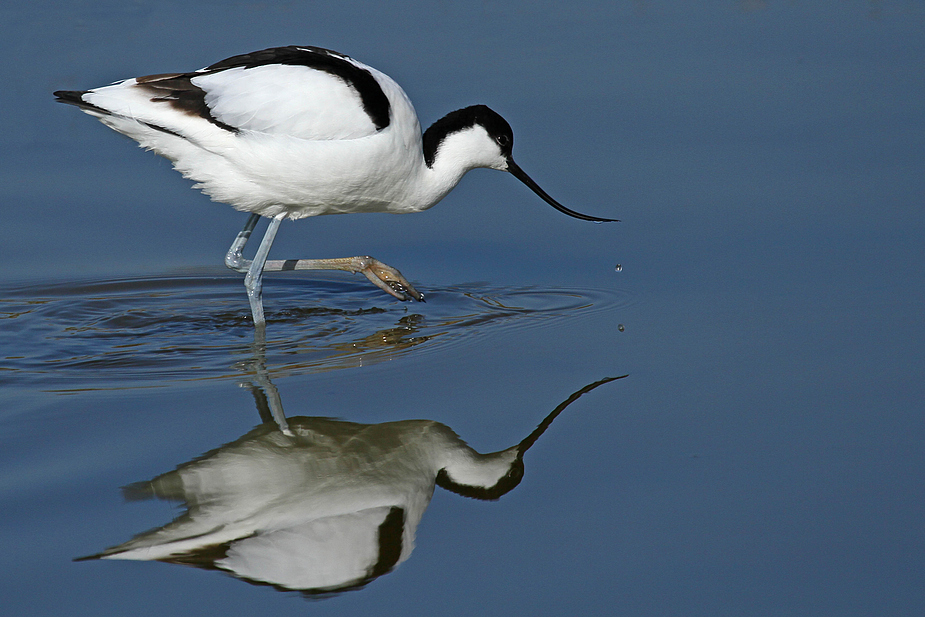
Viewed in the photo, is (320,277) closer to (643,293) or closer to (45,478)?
(643,293)

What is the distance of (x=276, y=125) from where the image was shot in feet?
16.9

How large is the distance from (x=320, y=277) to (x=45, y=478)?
271 cm

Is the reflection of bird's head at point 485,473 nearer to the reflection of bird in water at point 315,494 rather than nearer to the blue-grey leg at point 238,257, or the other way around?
the reflection of bird in water at point 315,494

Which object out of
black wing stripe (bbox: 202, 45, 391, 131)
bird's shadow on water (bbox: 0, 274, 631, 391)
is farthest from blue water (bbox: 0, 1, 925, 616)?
black wing stripe (bbox: 202, 45, 391, 131)

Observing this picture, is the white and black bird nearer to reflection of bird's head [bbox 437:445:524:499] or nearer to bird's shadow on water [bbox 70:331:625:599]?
bird's shadow on water [bbox 70:331:625:599]

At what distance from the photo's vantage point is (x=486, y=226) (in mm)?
6609

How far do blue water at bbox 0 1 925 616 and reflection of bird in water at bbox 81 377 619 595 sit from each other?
6 cm

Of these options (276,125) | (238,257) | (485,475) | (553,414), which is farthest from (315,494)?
(238,257)

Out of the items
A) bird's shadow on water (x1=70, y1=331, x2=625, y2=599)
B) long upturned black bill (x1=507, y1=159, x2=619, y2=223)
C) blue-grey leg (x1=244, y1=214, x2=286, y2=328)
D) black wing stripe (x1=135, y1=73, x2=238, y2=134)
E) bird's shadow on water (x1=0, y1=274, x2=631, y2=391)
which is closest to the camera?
bird's shadow on water (x1=70, y1=331, x2=625, y2=599)

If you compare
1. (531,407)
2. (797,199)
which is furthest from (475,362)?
(797,199)

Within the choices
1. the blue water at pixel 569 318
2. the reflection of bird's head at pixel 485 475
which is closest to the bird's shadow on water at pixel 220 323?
the blue water at pixel 569 318

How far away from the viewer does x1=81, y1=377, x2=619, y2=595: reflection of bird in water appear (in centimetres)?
345

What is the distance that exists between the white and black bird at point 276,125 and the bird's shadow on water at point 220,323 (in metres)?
0.62

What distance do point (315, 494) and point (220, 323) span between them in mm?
2032
